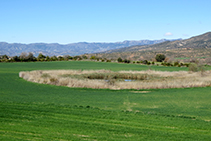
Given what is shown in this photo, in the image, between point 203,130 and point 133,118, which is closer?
point 203,130

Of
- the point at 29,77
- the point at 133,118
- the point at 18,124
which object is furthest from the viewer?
the point at 29,77

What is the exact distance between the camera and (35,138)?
28.6 ft

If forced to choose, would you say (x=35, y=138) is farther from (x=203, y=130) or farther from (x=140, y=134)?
(x=203, y=130)

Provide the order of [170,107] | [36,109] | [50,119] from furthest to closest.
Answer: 1. [170,107]
2. [36,109]
3. [50,119]

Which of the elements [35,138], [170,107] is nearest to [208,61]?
[170,107]

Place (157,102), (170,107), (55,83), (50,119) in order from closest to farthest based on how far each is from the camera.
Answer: (50,119) < (170,107) < (157,102) < (55,83)

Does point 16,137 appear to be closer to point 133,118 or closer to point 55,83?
point 133,118

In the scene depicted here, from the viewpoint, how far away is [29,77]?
3372 cm

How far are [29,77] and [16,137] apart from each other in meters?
26.1

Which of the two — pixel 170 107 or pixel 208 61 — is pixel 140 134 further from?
pixel 208 61

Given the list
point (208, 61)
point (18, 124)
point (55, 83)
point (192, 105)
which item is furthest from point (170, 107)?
point (208, 61)

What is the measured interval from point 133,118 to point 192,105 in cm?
669

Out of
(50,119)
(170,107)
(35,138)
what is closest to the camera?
(35,138)

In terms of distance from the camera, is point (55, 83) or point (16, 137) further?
point (55, 83)
